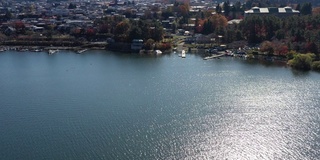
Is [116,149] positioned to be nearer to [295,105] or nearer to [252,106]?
[252,106]

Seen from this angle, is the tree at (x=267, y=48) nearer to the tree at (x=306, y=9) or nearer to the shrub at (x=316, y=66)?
the shrub at (x=316, y=66)

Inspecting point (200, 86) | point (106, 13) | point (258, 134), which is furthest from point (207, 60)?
point (106, 13)

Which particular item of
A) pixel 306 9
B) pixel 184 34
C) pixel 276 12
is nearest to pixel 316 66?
pixel 184 34

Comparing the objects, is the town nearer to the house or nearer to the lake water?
the house

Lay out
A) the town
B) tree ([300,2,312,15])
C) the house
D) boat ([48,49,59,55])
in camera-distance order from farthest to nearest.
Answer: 1. tree ([300,2,312,15])
2. the house
3. boat ([48,49,59,55])
4. the town

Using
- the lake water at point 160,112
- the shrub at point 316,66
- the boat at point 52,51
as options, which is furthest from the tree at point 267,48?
the boat at point 52,51

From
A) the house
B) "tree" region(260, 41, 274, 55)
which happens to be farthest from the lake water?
the house

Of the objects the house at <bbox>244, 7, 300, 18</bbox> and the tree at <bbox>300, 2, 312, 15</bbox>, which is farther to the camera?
the tree at <bbox>300, 2, 312, 15</bbox>

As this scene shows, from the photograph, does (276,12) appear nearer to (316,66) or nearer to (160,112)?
(316,66)
